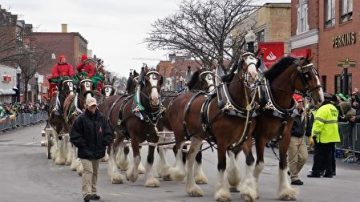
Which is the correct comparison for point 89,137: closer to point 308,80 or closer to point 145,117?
point 145,117

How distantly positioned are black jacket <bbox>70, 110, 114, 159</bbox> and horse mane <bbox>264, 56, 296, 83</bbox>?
9.87 feet

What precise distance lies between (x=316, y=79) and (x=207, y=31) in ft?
93.2

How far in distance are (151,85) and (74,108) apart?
11.8ft

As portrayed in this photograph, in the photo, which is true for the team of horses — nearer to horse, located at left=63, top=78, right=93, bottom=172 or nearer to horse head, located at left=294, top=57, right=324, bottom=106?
horse head, located at left=294, top=57, right=324, bottom=106

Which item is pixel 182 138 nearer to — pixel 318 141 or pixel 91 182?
pixel 91 182

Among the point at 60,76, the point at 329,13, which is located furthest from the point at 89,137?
the point at 329,13

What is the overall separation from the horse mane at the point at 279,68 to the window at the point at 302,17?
1067 inches

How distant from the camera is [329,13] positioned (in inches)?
1329

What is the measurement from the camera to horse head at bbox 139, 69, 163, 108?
498 inches

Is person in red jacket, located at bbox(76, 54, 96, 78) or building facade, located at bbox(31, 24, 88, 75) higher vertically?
building facade, located at bbox(31, 24, 88, 75)

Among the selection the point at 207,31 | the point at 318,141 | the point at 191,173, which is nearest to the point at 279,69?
the point at 191,173

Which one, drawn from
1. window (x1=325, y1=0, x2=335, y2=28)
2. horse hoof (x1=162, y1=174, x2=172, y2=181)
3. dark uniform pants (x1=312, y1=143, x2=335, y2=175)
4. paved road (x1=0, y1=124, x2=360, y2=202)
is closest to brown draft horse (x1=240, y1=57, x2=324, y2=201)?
paved road (x1=0, y1=124, x2=360, y2=202)

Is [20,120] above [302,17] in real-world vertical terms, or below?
below

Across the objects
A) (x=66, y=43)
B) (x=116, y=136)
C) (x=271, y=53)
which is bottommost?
(x=116, y=136)
